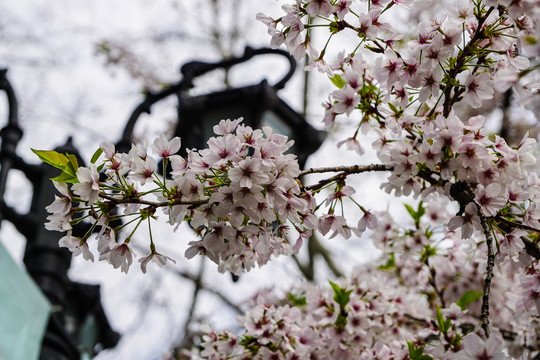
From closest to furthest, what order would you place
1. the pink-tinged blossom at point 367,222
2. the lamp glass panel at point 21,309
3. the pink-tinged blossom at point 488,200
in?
the pink-tinged blossom at point 488,200
the pink-tinged blossom at point 367,222
the lamp glass panel at point 21,309

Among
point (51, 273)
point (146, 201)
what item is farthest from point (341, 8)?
point (51, 273)

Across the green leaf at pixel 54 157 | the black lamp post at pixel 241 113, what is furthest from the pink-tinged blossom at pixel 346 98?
the black lamp post at pixel 241 113

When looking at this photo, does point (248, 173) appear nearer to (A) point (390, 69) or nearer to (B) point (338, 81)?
(A) point (390, 69)

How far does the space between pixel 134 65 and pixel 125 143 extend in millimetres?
5726

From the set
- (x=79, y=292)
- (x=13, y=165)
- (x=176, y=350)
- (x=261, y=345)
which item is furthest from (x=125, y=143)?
(x=176, y=350)

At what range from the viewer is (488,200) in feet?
5.01

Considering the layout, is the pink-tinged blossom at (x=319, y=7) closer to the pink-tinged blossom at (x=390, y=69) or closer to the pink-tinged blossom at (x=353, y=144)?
the pink-tinged blossom at (x=390, y=69)

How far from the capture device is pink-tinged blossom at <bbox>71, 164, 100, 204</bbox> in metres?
1.33

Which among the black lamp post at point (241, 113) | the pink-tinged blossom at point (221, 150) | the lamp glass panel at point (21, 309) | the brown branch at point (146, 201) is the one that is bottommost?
the lamp glass panel at point (21, 309)

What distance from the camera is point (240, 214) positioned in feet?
4.49

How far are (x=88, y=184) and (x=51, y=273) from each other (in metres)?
1.48

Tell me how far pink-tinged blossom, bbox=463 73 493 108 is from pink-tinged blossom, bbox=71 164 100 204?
3.37 feet

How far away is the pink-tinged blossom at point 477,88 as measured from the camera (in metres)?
1.56

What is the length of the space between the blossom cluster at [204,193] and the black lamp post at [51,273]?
52.5 inches
